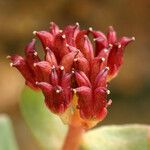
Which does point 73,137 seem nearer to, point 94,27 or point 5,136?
point 5,136

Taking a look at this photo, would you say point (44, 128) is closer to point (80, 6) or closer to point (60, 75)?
point (60, 75)

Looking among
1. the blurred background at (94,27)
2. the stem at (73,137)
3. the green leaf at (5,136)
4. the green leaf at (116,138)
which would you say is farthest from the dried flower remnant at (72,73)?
the blurred background at (94,27)

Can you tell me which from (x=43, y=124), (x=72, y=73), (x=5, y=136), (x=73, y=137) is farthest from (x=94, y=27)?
(x=72, y=73)

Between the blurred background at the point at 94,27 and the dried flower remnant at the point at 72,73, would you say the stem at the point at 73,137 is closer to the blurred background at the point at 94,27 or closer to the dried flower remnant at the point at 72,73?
the dried flower remnant at the point at 72,73

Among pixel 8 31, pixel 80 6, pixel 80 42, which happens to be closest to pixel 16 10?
pixel 8 31

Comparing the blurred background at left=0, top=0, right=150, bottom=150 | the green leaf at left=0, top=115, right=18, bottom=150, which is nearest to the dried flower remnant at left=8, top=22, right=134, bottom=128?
the green leaf at left=0, top=115, right=18, bottom=150
